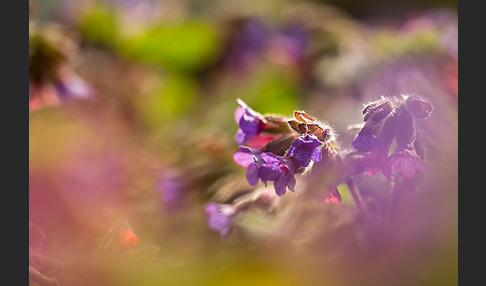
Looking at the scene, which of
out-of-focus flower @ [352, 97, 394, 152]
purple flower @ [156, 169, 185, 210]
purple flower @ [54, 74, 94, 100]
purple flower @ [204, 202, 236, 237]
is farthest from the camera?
purple flower @ [54, 74, 94, 100]

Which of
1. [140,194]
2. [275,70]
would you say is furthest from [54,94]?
[275,70]

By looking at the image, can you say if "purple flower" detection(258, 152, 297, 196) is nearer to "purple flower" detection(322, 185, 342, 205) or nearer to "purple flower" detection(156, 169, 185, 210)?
"purple flower" detection(322, 185, 342, 205)

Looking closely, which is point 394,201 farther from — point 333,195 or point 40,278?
point 40,278

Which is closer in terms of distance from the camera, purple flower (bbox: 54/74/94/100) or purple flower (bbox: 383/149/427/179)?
purple flower (bbox: 383/149/427/179)

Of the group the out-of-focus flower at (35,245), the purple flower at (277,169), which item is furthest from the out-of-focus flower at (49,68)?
the purple flower at (277,169)

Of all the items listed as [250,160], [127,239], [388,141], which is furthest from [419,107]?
[127,239]

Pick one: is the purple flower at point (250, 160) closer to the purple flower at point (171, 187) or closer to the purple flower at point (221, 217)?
the purple flower at point (221, 217)

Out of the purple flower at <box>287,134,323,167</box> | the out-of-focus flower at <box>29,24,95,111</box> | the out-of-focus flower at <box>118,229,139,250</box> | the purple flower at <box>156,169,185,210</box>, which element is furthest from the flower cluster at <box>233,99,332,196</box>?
the out-of-focus flower at <box>29,24,95,111</box>
